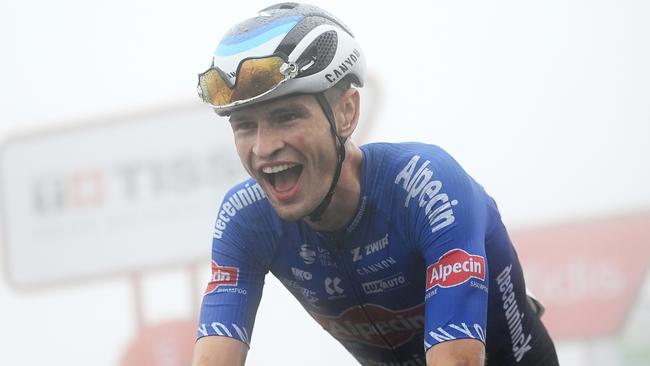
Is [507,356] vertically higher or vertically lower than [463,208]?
lower

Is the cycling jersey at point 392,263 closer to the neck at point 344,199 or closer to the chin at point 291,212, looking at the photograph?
the neck at point 344,199

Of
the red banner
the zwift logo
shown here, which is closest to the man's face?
the zwift logo

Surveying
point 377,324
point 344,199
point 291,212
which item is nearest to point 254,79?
point 291,212

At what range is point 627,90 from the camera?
8.35m

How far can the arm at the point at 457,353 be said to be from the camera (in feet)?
9.46

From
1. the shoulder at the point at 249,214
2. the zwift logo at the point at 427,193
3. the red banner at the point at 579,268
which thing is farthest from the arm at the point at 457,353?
the red banner at the point at 579,268

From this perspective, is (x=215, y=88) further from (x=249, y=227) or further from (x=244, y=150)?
(x=249, y=227)

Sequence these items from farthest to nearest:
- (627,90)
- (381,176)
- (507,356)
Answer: (627,90) < (507,356) < (381,176)

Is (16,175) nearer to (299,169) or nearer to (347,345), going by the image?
(347,345)

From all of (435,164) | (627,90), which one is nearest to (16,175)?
(627,90)

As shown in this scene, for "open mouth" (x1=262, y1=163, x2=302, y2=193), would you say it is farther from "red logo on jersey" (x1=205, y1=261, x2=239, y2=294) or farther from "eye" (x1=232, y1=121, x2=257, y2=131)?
"red logo on jersey" (x1=205, y1=261, x2=239, y2=294)

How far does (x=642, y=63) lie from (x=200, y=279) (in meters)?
3.48

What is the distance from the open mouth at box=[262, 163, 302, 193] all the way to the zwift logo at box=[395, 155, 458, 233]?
0.33 meters

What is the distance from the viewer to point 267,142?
2930mm
